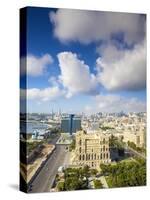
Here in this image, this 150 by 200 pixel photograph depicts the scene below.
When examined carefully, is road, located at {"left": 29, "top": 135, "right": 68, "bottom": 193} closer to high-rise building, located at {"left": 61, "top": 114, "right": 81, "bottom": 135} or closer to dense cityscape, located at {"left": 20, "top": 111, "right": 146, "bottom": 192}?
dense cityscape, located at {"left": 20, "top": 111, "right": 146, "bottom": 192}

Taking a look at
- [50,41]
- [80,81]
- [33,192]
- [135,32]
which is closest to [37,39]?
[50,41]

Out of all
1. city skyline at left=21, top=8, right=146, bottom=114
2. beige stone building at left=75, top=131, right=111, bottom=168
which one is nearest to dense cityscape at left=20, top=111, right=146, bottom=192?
beige stone building at left=75, top=131, right=111, bottom=168

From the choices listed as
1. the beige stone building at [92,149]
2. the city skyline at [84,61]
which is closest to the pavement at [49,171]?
the beige stone building at [92,149]

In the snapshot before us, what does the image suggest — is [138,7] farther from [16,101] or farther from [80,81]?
[16,101]

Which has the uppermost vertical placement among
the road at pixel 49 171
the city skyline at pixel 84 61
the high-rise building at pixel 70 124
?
the city skyline at pixel 84 61

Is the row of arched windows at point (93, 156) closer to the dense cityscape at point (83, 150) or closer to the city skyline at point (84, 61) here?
the dense cityscape at point (83, 150)

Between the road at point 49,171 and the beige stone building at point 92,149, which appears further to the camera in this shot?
the beige stone building at point 92,149
